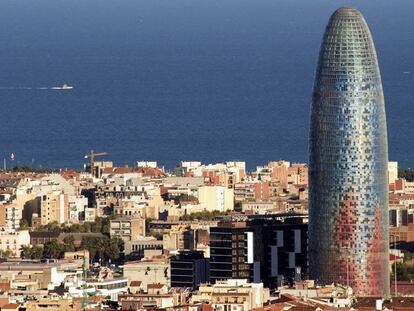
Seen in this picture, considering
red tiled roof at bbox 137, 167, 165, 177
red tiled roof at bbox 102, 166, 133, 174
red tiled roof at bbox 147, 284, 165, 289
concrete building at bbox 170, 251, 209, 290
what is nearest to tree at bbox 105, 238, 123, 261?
concrete building at bbox 170, 251, 209, 290

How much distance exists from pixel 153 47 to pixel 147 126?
5142cm

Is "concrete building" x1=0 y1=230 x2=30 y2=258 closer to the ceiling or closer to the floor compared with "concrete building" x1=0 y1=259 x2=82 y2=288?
closer to the ceiling

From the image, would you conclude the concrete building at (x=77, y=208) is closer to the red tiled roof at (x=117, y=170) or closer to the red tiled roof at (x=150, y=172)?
the red tiled roof at (x=150, y=172)

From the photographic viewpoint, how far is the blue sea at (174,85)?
86875 millimetres

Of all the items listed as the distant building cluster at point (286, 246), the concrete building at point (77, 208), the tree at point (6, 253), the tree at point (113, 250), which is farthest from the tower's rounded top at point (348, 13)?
the concrete building at point (77, 208)

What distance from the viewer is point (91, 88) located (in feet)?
372

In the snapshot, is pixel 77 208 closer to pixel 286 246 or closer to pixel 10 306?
pixel 286 246

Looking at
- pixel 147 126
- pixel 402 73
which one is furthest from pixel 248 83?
pixel 147 126

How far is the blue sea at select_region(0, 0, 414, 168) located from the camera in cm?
8688

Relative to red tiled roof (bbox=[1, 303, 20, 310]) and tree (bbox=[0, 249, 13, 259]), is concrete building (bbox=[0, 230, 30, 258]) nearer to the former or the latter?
tree (bbox=[0, 249, 13, 259])

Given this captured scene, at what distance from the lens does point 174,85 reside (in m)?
115

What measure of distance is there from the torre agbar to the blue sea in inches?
1057

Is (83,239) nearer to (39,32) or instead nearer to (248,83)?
(248,83)

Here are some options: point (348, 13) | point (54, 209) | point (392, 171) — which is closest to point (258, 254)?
point (348, 13)
